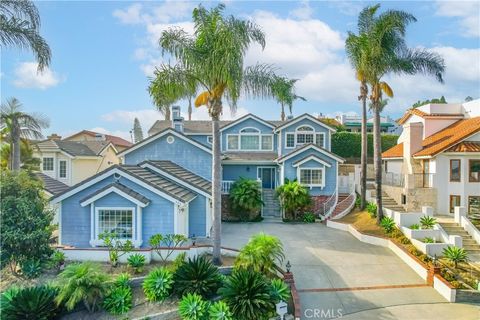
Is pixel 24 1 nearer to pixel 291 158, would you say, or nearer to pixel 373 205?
pixel 291 158

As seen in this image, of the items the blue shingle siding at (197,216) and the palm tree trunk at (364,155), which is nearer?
the blue shingle siding at (197,216)

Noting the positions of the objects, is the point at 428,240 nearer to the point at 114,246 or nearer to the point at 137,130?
the point at 114,246

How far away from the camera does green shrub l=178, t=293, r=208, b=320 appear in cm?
962

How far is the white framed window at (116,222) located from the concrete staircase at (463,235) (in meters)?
15.6

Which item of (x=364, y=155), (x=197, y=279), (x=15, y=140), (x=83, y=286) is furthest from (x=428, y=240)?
(x=15, y=140)

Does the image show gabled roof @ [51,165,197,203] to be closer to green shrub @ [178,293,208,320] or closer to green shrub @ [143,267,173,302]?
green shrub @ [143,267,173,302]

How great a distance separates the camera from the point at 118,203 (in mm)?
14383

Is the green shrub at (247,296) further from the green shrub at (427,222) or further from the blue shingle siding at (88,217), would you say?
the green shrub at (427,222)

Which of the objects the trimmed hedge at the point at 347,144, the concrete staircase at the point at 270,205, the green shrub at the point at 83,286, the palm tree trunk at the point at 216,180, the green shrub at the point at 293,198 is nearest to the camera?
the green shrub at the point at 83,286

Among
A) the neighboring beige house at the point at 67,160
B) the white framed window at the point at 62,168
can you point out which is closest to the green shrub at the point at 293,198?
the neighboring beige house at the point at 67,160

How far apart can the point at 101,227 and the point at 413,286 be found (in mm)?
13052

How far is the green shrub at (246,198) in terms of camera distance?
22.4 metres

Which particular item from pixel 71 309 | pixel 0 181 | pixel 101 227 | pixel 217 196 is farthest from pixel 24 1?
pixel 71 309

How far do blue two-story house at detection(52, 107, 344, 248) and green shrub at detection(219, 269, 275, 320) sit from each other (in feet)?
17.2
